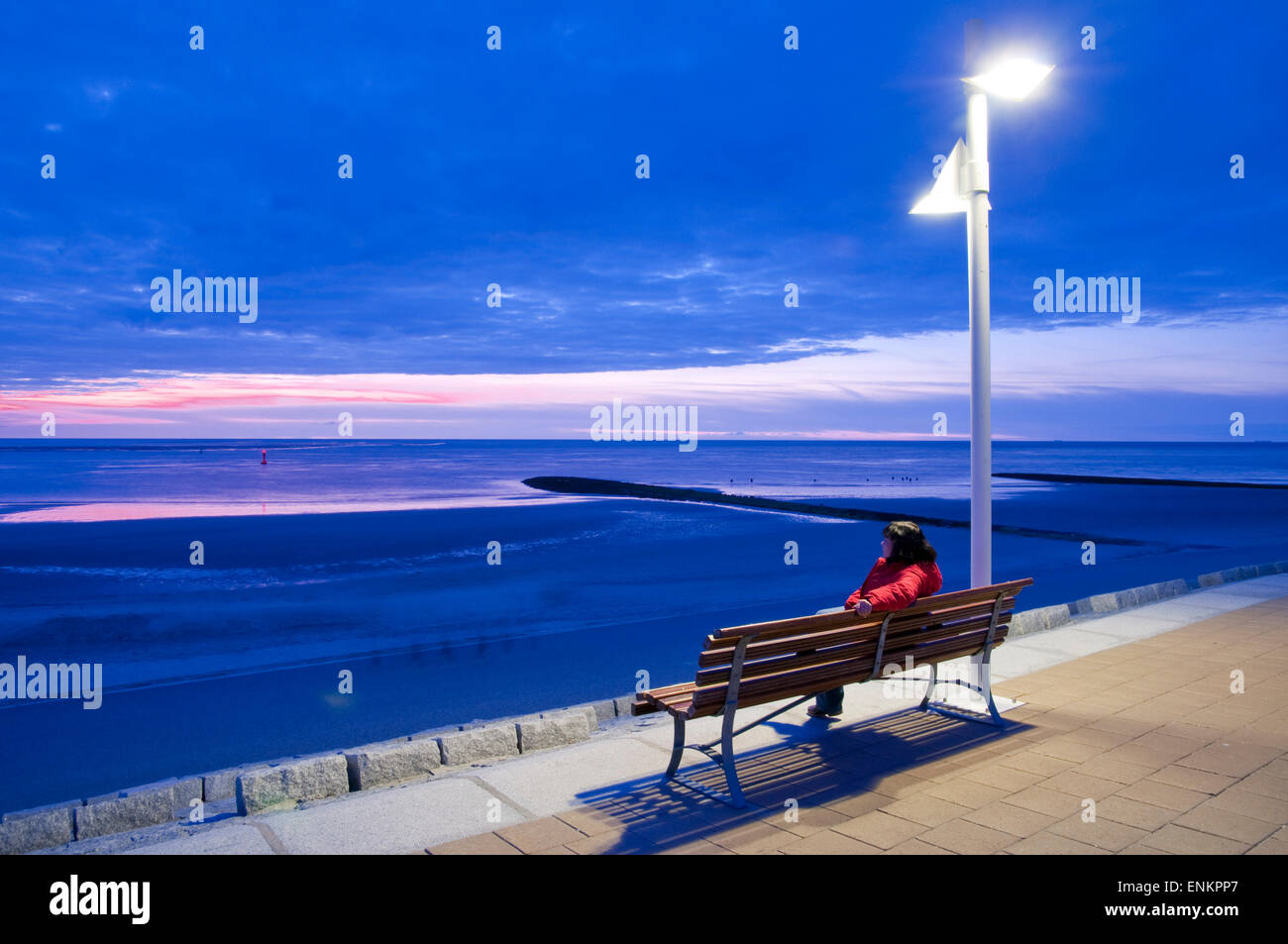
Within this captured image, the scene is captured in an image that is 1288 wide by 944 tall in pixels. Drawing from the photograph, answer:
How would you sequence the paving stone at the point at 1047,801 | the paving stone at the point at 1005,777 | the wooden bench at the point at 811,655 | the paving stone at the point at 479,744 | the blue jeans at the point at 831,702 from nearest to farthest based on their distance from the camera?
the paving stone at the point at 1047,801
the wooden bench at the point at 811,655
the paving stone at the point at 1005,777
the paving stone at the point at 479,744
the blue jeans at the point at 831,702

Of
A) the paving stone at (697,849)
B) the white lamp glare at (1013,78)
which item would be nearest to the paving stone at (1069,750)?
the paving stone at (697,849)

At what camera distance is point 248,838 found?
13.4ft

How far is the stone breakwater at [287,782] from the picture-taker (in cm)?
438

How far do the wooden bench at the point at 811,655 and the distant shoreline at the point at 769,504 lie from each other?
1737cm

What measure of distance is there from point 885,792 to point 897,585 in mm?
1194

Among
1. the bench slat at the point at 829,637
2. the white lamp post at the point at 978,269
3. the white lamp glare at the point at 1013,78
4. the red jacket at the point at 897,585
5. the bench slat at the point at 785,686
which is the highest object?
the white lamp glare at the point at 1013,78

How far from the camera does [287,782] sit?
15.4 feet

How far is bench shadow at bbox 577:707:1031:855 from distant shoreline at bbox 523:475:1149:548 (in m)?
17.6

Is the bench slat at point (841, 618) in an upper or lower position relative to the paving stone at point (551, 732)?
upper

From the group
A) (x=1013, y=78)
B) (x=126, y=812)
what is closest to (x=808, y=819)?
(x=126, y=812)

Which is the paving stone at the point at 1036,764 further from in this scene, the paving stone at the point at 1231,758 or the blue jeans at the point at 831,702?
the blue jeans at the point at 831,702

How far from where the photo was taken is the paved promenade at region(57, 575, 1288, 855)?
13.2ft

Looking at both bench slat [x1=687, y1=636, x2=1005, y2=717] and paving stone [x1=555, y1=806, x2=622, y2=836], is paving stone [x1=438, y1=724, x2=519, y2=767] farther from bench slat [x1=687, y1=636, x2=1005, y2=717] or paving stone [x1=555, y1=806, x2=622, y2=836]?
bench slat [x1=687, y1=636, x2=1005, y2=717]
